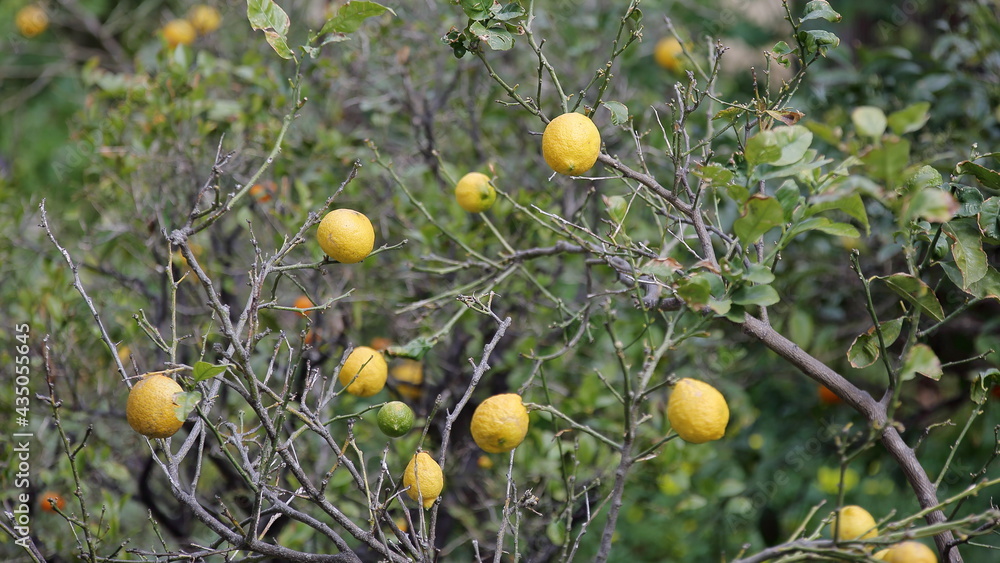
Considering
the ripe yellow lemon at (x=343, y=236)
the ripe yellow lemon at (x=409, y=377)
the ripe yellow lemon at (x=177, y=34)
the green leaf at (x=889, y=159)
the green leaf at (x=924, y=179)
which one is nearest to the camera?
the green leaf at (x=889, y=159)

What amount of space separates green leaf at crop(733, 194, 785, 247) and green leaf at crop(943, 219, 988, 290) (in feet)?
1.01

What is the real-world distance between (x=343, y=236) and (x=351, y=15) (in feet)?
1.04

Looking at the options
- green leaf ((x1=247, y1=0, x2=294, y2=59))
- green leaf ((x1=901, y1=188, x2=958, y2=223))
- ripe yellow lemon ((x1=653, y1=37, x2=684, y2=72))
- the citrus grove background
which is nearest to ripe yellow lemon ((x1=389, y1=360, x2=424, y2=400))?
the citrus grove background

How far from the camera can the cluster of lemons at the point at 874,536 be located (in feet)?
2.50

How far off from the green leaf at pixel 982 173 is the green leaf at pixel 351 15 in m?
0.77

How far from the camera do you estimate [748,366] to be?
198 cm

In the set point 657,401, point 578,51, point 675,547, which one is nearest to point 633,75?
point 578,51

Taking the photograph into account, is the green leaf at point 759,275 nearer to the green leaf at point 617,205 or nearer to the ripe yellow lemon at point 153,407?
the green leaf at point 617,205

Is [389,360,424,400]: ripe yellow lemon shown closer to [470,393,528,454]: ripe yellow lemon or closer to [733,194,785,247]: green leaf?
[470,393,528,454]: ripe yellow lemon

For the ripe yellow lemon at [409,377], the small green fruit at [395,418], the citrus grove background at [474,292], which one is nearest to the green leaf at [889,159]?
the citrus grove background at [474,292]

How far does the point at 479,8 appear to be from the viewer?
0.93 m

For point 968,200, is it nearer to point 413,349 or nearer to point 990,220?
point 990,220

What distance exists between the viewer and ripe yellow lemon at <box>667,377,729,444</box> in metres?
0.81

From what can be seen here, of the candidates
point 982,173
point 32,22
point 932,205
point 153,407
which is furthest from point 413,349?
point 32,22
